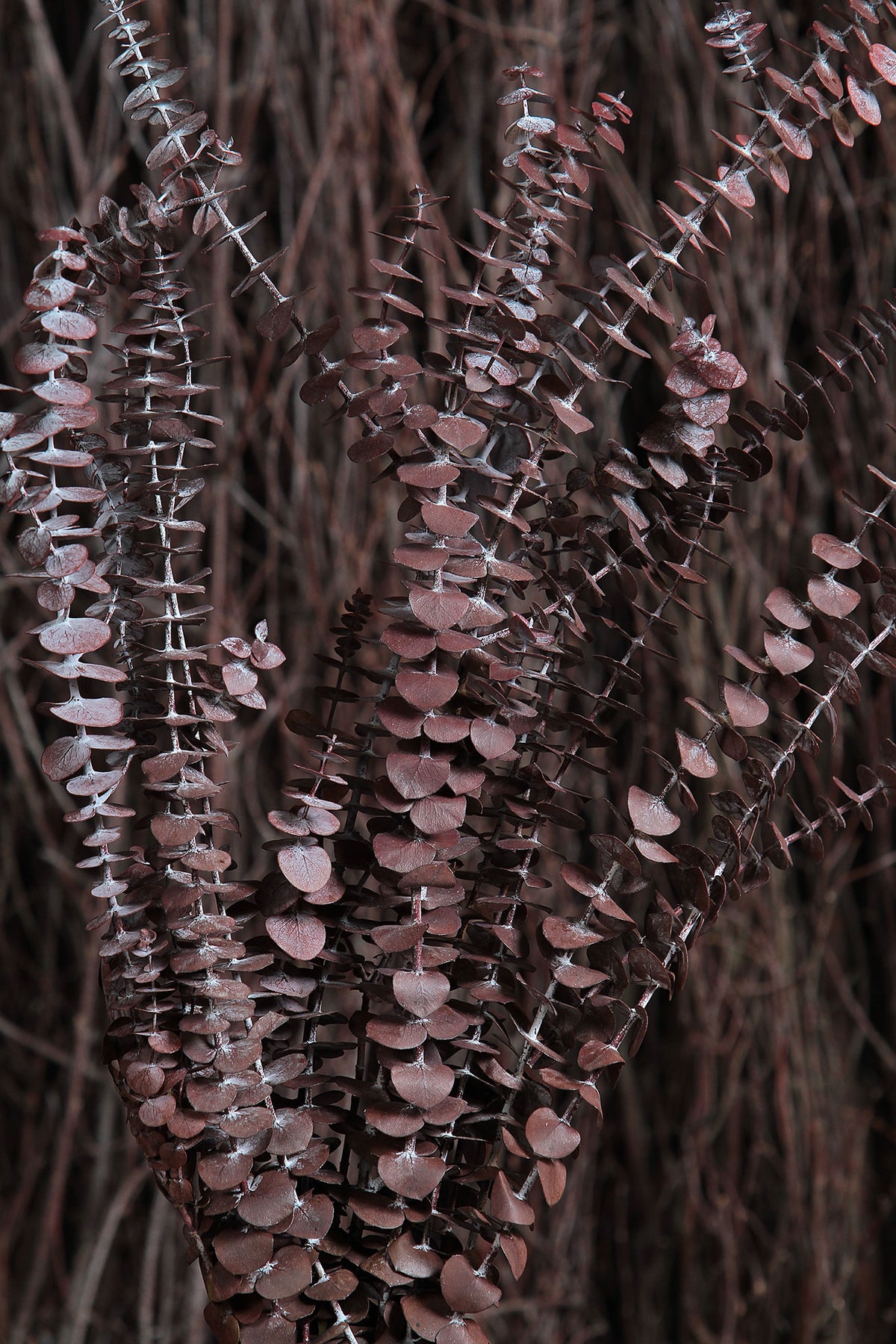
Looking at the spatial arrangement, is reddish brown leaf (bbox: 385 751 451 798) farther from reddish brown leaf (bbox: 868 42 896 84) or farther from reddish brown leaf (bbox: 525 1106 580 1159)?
reddish brown leaf (bbox: 868 42 896 84)

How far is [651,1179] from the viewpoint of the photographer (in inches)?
43.6

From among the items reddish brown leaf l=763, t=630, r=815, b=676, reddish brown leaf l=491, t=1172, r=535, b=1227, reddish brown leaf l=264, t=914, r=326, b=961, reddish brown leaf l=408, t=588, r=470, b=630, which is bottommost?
reddish brown leaf l=491, t=1172, r=535, b=1227

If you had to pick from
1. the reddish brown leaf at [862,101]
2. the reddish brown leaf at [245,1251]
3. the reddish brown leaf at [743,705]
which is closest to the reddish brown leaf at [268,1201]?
the reddish brown leaf at [245,1251]

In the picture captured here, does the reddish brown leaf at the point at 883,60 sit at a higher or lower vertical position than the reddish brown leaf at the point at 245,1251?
higher

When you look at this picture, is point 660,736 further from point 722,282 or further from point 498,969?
point 498,969

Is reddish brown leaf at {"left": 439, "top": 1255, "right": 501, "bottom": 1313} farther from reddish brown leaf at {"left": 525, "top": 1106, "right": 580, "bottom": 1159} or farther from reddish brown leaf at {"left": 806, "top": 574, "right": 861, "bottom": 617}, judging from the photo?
reddish brown leaf at {"left": 806, "top": 574, "right": 861, "bottom": 617}

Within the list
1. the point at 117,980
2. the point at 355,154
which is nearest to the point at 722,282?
the point at 355,154

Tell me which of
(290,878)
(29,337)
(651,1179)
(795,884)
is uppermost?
(290,878)

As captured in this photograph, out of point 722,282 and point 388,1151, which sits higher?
point 722,282

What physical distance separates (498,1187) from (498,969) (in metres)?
0.08

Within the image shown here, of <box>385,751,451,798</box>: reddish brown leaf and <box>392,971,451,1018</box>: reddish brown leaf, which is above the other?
<box>385,751,451,798</box>: reddish brown leaf

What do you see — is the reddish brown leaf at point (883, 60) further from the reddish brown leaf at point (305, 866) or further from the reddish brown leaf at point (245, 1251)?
the reddish brown leaf at point (245, 1251)

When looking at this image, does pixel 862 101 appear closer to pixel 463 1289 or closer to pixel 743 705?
pixel 743 705

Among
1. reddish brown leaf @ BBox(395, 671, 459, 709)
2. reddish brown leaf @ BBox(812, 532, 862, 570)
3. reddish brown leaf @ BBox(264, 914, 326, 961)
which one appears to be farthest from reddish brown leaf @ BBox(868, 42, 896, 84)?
reddish brown leaf @ BBox(264, 914, 326, 961)
